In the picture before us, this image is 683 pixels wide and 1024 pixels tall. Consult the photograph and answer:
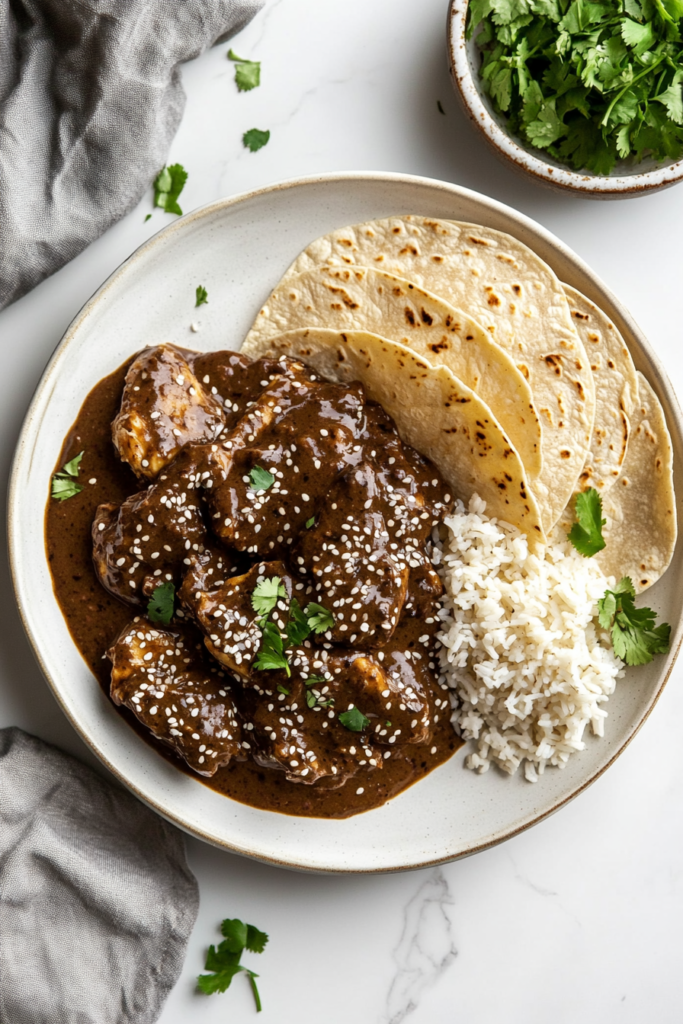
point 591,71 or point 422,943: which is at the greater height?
point 591,71

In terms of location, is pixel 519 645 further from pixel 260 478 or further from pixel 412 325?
pixel 412 325

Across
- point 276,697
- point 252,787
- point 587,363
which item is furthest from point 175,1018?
point 587,363

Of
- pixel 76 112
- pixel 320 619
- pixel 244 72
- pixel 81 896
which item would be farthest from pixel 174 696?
pixel 244 72

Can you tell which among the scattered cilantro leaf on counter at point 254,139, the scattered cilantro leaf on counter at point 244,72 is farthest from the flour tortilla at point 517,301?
the scattered cilantro leaf on counter at point 244,72

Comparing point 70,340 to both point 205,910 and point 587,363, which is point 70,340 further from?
point 205,910

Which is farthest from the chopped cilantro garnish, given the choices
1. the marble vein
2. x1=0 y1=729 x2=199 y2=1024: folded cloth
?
the marble vein

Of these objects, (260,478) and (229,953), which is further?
(229,953)

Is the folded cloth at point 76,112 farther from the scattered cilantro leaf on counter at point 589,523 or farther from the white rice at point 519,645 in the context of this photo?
the scattered cilantro leaf on counter at point 589,523
